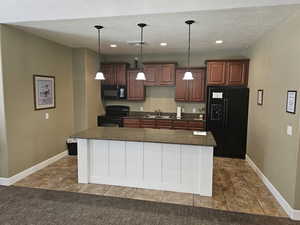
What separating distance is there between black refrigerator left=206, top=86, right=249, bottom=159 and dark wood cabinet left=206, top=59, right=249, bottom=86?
261mm

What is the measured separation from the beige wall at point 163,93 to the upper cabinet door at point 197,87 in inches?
13.8

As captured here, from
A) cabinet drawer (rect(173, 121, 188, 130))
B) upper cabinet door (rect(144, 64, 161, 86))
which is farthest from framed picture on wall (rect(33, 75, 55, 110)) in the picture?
cabinet drawer (rect(173, 121, 188, 130))

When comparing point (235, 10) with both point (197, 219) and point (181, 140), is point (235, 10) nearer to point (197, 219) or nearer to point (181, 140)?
point (181, 140)

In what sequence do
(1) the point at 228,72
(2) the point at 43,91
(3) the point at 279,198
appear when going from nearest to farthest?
(3) the point at 279,198
(2) the point at 43,91
(1) the point at 228,72

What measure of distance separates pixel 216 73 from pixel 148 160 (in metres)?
3.07

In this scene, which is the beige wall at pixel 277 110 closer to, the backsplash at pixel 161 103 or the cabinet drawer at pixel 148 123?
the backsplash at pixel 161 103

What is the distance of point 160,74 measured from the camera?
5812mm

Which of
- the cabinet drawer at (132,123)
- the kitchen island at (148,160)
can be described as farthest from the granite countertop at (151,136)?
the cabinet drawer at (132,123)

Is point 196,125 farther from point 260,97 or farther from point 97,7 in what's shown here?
point 97,7

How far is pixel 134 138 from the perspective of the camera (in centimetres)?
333

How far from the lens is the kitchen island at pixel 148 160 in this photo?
3270mm

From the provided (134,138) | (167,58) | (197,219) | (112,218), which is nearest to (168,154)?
(134,138)

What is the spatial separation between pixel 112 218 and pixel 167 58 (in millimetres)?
4658

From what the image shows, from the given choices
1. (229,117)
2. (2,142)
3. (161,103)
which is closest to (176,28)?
(229,117)
